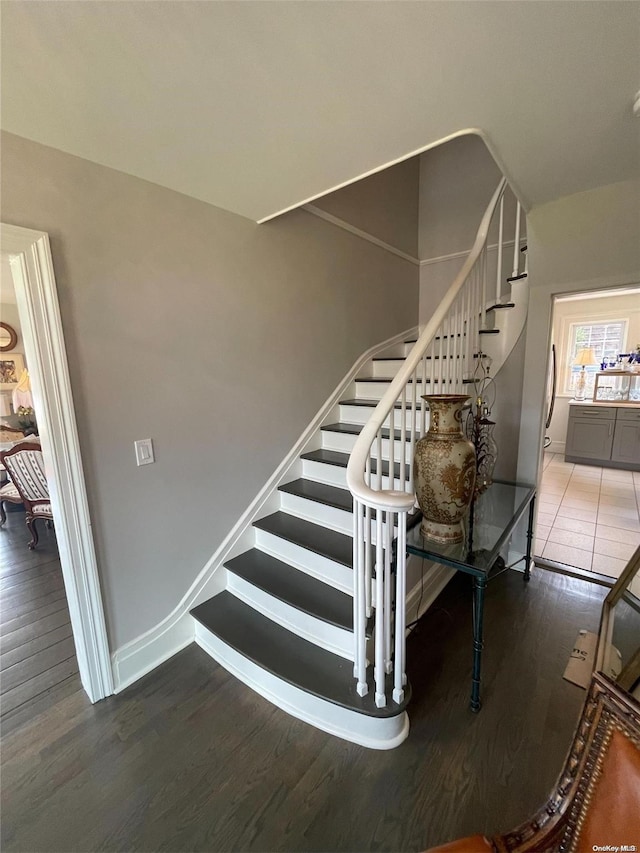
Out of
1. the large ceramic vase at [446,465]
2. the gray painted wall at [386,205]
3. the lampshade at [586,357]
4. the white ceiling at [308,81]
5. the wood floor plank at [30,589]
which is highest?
the gray painted wall at [386,205]

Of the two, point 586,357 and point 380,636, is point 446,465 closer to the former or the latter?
point 380,636

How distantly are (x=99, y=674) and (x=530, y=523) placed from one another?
2.83 m

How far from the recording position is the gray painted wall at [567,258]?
206cm

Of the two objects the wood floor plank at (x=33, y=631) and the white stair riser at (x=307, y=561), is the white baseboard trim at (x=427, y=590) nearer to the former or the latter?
the white stair riser at (x=307, y=561)

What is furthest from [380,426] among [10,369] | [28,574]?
[10,369]

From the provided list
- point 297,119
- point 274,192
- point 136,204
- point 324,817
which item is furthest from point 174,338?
point 324,817

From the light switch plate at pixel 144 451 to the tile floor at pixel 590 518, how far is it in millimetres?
2951

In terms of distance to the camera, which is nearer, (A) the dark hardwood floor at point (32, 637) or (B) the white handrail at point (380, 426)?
(B) the white handrail at point (380, 426)

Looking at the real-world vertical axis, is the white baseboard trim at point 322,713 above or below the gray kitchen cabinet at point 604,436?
below

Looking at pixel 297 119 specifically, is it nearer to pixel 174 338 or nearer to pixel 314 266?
pixel 174 338

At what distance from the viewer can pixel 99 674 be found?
5.49ft

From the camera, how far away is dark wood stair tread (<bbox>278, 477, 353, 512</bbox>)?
222 cm

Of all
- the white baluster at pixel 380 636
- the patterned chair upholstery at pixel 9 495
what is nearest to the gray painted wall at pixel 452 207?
the white baluster at pixel 380 636

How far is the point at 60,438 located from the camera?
1.47 metres
